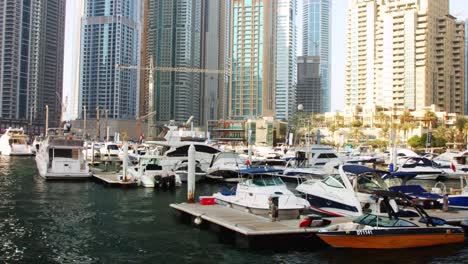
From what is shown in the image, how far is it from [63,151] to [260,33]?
15865 cm

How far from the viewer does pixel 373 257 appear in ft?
65.9

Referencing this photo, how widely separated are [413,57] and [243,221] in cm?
16179

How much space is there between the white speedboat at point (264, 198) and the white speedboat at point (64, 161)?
23.8 meters

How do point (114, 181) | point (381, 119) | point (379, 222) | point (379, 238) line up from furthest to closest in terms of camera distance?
point (381, 119) < point (114, 181) < point (379, 222) < point (379, 238)

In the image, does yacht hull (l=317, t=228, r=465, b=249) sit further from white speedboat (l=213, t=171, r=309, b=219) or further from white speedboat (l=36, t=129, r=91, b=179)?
white speedboat (l=36, t=129, r=91, b=179)

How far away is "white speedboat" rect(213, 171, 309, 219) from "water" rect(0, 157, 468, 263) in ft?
9.88

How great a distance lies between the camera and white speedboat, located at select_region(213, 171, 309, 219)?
24.4 meters

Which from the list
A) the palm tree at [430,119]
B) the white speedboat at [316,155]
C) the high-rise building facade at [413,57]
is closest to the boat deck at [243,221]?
the white speedboat at [316,155]

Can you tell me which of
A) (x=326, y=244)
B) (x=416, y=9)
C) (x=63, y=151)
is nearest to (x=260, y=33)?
(x=416, y=9)

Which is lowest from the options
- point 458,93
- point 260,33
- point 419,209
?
point 419,209

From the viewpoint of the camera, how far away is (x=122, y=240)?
2255 cm

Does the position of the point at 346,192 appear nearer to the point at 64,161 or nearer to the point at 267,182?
the point at 267,182

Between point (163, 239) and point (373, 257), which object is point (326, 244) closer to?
point (373, 257)

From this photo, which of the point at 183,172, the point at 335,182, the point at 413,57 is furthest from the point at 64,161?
the point at 413,57
